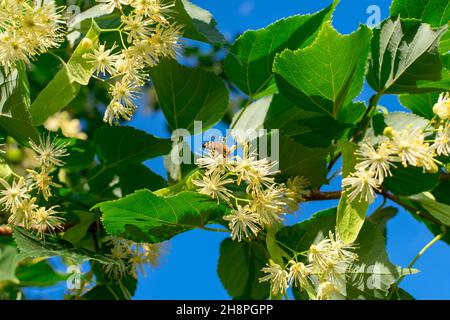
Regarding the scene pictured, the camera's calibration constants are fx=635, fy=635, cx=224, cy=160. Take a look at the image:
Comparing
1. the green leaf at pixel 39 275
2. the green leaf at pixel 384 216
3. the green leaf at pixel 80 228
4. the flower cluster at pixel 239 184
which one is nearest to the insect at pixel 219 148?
the flower cluster at pixel 239 184

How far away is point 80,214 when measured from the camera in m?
1.31

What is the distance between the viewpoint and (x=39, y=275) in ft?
6.46

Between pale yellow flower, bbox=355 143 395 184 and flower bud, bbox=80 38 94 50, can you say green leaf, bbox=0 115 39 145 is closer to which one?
flower bud, bbox=80 38 94 50

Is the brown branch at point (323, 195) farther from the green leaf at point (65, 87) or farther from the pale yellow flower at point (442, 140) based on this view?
the green leaf at point (65, 87)

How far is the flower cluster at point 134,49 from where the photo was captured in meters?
1.11

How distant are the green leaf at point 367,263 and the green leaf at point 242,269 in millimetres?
240

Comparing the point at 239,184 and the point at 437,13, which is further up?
the point at 437,13

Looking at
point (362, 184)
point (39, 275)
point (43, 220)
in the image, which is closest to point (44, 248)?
point (43, 220)

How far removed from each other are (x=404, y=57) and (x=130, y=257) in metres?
0.72

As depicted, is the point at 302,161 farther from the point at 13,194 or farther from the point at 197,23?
the point at 13,194

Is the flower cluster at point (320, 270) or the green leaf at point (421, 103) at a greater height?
the green leaf at point (421, 103)

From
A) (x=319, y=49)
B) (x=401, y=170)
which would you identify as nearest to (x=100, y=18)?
(x=319, y=49)
